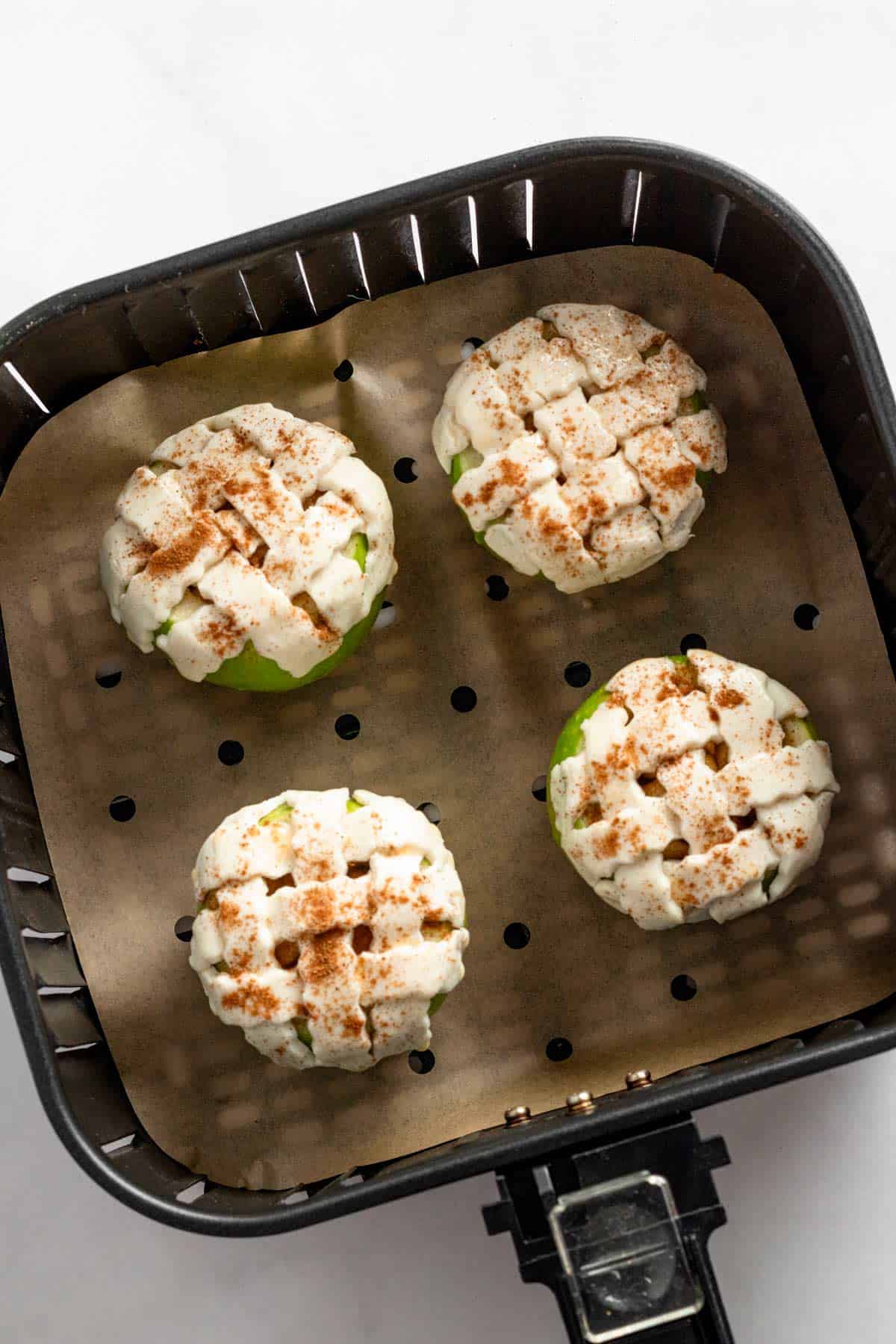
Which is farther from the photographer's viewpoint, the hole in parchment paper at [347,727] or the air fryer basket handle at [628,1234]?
the hole in parchment paper at [347,727]

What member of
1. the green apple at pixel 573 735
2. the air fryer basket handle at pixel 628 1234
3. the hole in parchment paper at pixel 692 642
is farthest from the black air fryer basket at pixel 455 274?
the green apple at pixel 573 735

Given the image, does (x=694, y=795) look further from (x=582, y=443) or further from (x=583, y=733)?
(x=582, y=443)

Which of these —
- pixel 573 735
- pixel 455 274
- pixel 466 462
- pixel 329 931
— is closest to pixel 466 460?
pixel 466 462

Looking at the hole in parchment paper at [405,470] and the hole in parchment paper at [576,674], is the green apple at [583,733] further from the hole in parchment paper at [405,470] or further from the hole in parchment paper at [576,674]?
the hole in parchment paper at [405,470]

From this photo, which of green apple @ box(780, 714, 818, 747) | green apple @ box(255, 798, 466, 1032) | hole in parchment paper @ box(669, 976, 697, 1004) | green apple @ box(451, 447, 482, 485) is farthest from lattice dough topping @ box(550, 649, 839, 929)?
green apple @ box(451, 447, 482, 485)

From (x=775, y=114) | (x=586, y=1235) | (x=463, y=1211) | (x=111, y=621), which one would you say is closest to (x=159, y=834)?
(x=111, y=621)

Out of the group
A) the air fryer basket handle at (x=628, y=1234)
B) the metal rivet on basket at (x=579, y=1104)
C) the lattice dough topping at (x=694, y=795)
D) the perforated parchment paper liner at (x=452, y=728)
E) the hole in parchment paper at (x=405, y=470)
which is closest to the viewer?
the air fryer basket handle at (x=628, y=1234)
